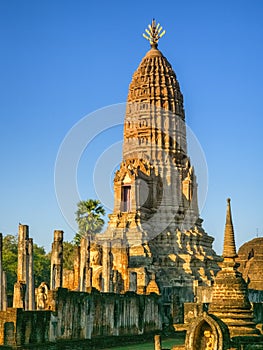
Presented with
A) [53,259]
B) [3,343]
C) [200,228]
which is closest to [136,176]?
[200,228]

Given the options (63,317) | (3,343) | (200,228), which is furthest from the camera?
(200,228)

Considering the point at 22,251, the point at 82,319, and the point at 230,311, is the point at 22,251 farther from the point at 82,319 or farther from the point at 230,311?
the point at 230,311

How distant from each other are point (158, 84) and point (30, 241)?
85.8 feet

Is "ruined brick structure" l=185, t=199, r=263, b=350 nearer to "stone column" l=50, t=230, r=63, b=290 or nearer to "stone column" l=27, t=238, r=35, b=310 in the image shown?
"stone column" l=27, t=238, r=35, b=310

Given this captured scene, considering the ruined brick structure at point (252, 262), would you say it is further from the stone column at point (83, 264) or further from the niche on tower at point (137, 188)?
the stone column at point (83, 264)

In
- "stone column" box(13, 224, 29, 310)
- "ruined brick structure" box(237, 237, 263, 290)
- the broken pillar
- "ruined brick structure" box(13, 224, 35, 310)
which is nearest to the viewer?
"stone column" box(13, 224, 29, 310)

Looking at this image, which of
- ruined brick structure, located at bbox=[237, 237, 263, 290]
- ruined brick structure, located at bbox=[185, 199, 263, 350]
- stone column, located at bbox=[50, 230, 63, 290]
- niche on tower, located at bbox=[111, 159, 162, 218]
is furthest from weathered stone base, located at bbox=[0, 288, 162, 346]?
ruined brick structure, located at bbox=[237, 237, 263, 290]

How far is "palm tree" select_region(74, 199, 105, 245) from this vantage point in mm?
50656

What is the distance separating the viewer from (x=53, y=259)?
31.0 meters

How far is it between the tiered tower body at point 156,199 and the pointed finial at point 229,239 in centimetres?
1988

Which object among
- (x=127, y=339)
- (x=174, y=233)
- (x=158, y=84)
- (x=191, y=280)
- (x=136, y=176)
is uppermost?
(x=158, y=84)

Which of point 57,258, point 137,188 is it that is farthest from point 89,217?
point 57,258

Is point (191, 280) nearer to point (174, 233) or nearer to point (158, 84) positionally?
point (174, 233)

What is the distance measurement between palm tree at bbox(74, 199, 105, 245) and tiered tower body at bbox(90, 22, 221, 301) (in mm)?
1682
